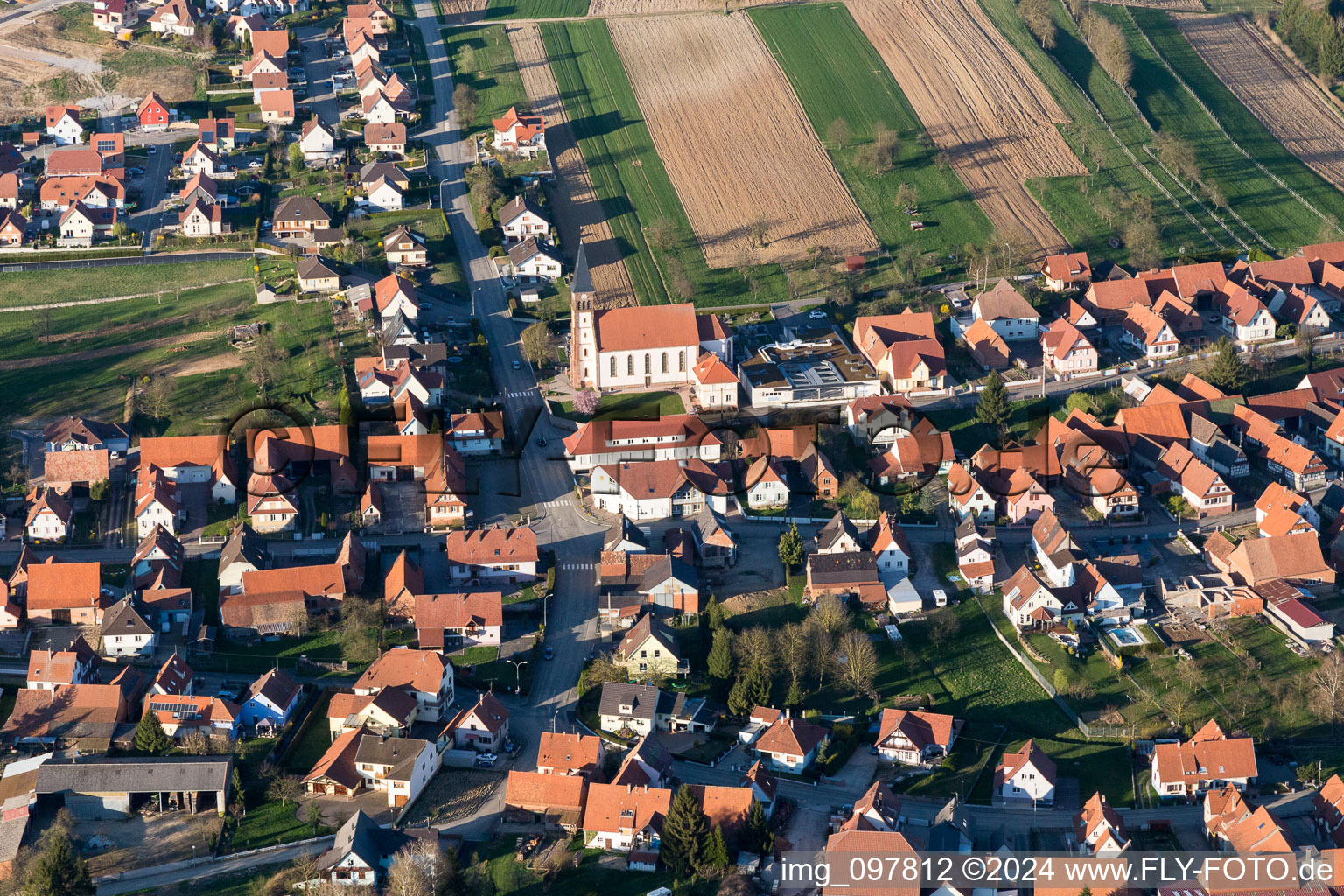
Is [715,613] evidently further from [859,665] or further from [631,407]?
[631,407]

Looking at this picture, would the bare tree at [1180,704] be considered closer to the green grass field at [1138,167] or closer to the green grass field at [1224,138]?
the green grass field at [1138,167]

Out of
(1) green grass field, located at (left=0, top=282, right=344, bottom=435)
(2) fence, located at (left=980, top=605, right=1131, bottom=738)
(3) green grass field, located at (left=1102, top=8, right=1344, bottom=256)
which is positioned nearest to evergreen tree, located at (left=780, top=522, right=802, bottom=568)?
(2) fence, located at (left=980, top=605, right=1131, bottom=738)

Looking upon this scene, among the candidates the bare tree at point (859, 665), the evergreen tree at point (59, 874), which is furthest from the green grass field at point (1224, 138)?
the evergreen tree at point (59, 874)

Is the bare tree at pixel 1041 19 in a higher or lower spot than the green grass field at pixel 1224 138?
higher

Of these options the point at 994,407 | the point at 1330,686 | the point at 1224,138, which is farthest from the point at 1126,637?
the point at 1224,138

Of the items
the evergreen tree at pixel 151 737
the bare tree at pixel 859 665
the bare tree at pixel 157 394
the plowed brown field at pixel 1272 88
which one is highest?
the evergreen tree at pixel 151 737
